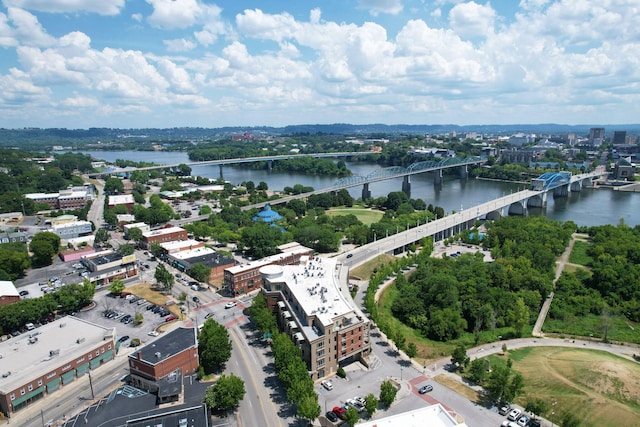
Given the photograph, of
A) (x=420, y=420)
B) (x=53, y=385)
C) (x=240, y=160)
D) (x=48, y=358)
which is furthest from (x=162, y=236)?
(x=240, y=160)

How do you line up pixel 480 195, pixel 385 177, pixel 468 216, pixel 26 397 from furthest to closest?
pixel 385 177 → pixel 480 195 → pixel 468 216 → pixel 26 397

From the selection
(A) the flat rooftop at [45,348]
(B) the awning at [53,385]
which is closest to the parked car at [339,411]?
(A) the flat rooftop at [45,348]

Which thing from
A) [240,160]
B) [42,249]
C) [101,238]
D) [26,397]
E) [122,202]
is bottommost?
[26,397]

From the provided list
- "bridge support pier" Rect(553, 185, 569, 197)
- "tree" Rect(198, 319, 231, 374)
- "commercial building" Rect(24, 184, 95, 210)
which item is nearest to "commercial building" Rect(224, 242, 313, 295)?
"tree" Rect(198, 319, 231, 374)

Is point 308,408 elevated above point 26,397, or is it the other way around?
point 308,408

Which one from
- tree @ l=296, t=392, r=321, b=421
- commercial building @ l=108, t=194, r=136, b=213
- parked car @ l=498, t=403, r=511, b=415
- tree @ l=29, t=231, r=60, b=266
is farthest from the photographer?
commercial building @ l=108, t=194, r=136, b=213

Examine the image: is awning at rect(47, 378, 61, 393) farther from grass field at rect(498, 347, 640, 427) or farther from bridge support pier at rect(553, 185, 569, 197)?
bridge support pier at rect(553, 185, 569, 197)

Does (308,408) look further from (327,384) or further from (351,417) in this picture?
(327,384)
